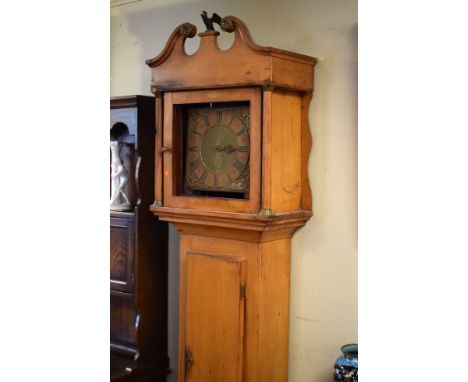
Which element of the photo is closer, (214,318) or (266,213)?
(266,213)

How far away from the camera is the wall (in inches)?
98.7

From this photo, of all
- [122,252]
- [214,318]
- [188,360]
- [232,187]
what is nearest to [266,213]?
[232,187]

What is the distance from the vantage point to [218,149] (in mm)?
2543

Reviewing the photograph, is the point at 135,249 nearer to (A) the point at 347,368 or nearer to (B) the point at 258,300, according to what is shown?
(B) the point at 258,300

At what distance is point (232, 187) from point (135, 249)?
709 millimetres

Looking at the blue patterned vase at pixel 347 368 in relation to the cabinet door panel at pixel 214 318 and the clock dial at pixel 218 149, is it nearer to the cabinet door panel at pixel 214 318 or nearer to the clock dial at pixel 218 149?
the cabinet door panel at pixel 214 318

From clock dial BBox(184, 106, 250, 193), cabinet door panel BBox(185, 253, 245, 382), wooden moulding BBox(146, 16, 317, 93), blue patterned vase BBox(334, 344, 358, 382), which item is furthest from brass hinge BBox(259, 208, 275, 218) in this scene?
blue patterned vase BBox(334, 344, 358, 382)

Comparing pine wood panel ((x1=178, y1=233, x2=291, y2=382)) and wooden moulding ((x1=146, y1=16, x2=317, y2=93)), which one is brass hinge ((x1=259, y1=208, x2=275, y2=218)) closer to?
pine wood panel ((x1=178, y1=233, x2=291, y2=382))

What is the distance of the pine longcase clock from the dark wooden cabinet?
0.87 ft

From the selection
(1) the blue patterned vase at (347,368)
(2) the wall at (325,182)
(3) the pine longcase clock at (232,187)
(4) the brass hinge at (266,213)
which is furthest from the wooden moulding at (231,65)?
(1) the blue patterned vase at (347,368)

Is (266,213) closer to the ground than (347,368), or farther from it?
farther from it

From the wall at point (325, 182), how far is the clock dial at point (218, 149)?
1.09 feet
